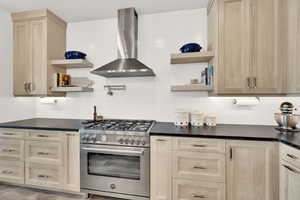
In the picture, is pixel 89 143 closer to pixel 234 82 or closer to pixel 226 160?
pixel 226 160

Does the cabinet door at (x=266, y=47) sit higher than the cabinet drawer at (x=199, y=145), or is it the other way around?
the cabinet door at (x=266, y=47)

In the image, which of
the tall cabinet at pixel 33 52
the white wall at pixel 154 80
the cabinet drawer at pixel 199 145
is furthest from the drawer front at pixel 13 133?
the cabinet drawer at pixel 199 145

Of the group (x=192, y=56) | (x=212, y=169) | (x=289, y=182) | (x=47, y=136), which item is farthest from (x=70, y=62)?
(x=289, y=182)

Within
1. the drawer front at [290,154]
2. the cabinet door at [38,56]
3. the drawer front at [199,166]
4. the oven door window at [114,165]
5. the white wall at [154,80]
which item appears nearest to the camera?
the drawer front at [290,154]

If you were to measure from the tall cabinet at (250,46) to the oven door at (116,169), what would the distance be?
1318 mm

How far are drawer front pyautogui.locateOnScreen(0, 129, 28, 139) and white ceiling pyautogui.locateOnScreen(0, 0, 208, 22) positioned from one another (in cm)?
186

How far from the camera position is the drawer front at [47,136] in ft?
6.80

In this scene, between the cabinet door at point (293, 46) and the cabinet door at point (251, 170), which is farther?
the cabinet door at point (293, 46)

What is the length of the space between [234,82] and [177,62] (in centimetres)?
86

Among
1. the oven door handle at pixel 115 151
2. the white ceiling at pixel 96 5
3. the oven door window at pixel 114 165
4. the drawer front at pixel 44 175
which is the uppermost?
the white ceiling at pixel 96 5

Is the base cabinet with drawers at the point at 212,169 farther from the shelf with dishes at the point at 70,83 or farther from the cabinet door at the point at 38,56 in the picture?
the cabinet door at the point at 38,56

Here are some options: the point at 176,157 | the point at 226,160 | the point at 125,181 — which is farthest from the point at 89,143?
the point at 226,160

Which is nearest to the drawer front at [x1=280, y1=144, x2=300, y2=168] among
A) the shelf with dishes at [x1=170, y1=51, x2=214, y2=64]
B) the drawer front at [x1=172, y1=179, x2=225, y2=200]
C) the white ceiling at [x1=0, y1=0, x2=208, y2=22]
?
the drawer front at [x1=172, y1=179, x2=225, y2=200]

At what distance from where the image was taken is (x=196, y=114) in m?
2.23
